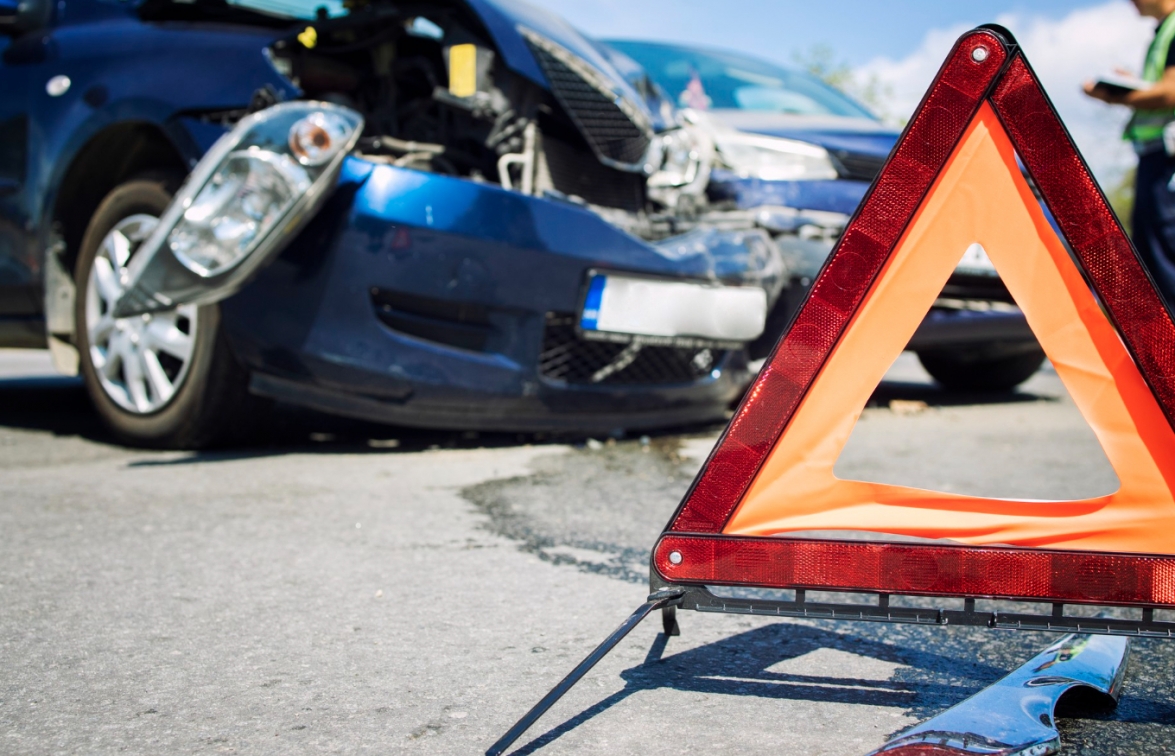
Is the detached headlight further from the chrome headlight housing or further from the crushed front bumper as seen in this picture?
the chrome headlight housing

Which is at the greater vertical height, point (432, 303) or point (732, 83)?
point (732, 83)

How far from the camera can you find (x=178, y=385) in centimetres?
362

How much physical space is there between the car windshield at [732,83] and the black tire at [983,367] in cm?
143

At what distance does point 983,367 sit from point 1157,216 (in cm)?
261

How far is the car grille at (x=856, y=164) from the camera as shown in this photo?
498 centimetres

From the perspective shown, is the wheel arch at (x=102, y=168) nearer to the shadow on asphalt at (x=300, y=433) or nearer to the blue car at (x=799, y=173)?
the shadow on asphalt at (x=300, y=433)

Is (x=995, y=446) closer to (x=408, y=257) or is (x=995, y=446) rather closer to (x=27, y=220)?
(x=408, y=257)

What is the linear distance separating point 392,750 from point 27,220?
3211 mm

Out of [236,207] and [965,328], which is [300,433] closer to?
[236,207]

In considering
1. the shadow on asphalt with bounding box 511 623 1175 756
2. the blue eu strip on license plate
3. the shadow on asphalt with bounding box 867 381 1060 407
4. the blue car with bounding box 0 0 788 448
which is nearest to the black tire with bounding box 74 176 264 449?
the blue car with bounding box 0 0 788 448

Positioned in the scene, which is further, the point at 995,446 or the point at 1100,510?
the point at 995,446

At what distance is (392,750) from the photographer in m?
1.54

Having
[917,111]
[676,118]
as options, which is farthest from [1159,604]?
[676,118]

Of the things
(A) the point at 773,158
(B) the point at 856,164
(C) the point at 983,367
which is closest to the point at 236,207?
(A) the point at 773,158
